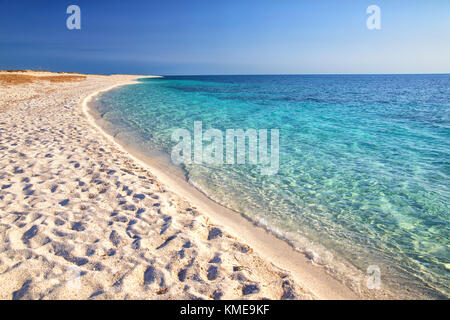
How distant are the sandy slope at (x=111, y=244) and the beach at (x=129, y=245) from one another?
2 centimetres

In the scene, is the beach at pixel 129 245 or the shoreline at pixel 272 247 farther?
the shoreline at pixel 272 247

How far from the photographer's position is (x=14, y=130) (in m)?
11.0

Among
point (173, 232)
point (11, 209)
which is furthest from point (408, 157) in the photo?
point (11, 209)

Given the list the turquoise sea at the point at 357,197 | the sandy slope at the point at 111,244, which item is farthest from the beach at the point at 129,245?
the turquoise sea at the point at 357,197

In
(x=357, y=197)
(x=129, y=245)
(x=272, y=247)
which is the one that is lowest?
(x=272, y=247)

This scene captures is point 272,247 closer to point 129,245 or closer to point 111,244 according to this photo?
point 129,245

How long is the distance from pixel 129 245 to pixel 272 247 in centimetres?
270

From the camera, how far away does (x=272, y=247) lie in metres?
4.92

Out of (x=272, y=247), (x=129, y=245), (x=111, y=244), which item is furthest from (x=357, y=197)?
(x=111, y=244)

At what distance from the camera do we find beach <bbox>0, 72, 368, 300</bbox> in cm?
344

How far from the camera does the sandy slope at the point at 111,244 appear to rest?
3.41m

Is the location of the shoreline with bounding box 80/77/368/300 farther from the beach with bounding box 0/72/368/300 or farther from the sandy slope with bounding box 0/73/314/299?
the sandy slope with bounding box 0/73/314/299

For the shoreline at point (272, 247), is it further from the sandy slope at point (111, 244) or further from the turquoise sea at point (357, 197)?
the sandy slope at point (111, 244)
